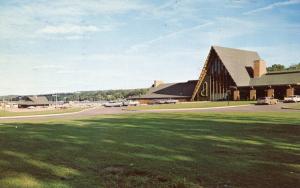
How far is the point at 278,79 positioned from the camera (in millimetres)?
63344

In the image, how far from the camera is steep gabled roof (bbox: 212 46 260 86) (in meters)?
68.2

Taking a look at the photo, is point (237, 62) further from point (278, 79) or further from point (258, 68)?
point (278, 79)

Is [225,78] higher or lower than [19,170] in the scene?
higher

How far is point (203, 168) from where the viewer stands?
8.91m

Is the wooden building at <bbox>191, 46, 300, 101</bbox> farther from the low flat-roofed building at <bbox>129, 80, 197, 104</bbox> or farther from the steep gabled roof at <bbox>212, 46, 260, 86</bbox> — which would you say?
the low flat-roofed building at <bbox>129, 80, 197, 104</bbox>

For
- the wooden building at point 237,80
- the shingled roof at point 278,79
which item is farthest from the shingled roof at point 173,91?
the shingled roof at point 278,79

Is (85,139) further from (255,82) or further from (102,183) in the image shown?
(255,82)

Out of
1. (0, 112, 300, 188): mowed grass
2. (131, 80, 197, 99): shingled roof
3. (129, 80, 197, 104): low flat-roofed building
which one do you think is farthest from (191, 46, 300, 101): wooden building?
(0, 112, 300, 188): mowed grass

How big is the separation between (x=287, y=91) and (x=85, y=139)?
52815 millimetres

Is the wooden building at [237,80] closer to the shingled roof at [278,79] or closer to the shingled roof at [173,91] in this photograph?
the shingled roof at [278,79]

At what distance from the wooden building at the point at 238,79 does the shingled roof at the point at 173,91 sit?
620cm

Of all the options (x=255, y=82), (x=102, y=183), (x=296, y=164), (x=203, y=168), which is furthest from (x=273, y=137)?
(x=255, y=82)

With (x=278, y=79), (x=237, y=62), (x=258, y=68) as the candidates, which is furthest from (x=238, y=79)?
(x=278, y=79)

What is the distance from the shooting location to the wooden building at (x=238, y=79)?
62031 mm
